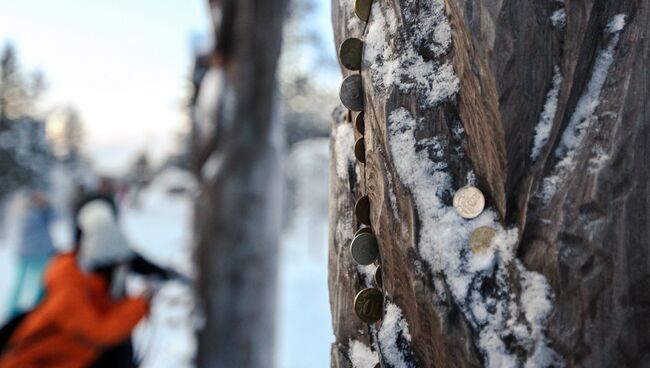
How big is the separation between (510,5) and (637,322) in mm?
365

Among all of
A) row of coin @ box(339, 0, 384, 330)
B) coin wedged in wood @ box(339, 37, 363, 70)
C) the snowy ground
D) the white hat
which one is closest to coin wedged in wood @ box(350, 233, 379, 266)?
row of coin @ box(339, 0, 384, 330)

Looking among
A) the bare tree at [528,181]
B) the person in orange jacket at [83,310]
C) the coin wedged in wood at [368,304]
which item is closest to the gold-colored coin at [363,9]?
the bare tree at [528,181]

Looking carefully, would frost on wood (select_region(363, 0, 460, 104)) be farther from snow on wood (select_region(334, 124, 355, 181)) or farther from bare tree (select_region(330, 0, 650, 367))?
snow on wood (select_region(334, 124, 355, 181))

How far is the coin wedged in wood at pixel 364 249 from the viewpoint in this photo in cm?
76

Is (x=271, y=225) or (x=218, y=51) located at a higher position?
(x=218, y=51)

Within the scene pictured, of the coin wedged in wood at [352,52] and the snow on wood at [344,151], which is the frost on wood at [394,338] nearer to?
the snow on wood at [344,151]

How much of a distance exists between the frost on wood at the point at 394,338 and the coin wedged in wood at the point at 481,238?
0.13 m

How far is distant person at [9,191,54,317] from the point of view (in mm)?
5191

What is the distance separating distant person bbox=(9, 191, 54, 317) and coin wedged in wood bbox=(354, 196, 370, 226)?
478 centimetres

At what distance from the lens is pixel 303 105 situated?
18.7 meters

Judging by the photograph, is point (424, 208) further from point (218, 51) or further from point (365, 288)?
point (218, 51)

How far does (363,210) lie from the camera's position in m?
0.78

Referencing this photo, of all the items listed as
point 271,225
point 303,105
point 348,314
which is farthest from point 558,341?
point 303,105

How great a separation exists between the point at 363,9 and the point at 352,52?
59mm
